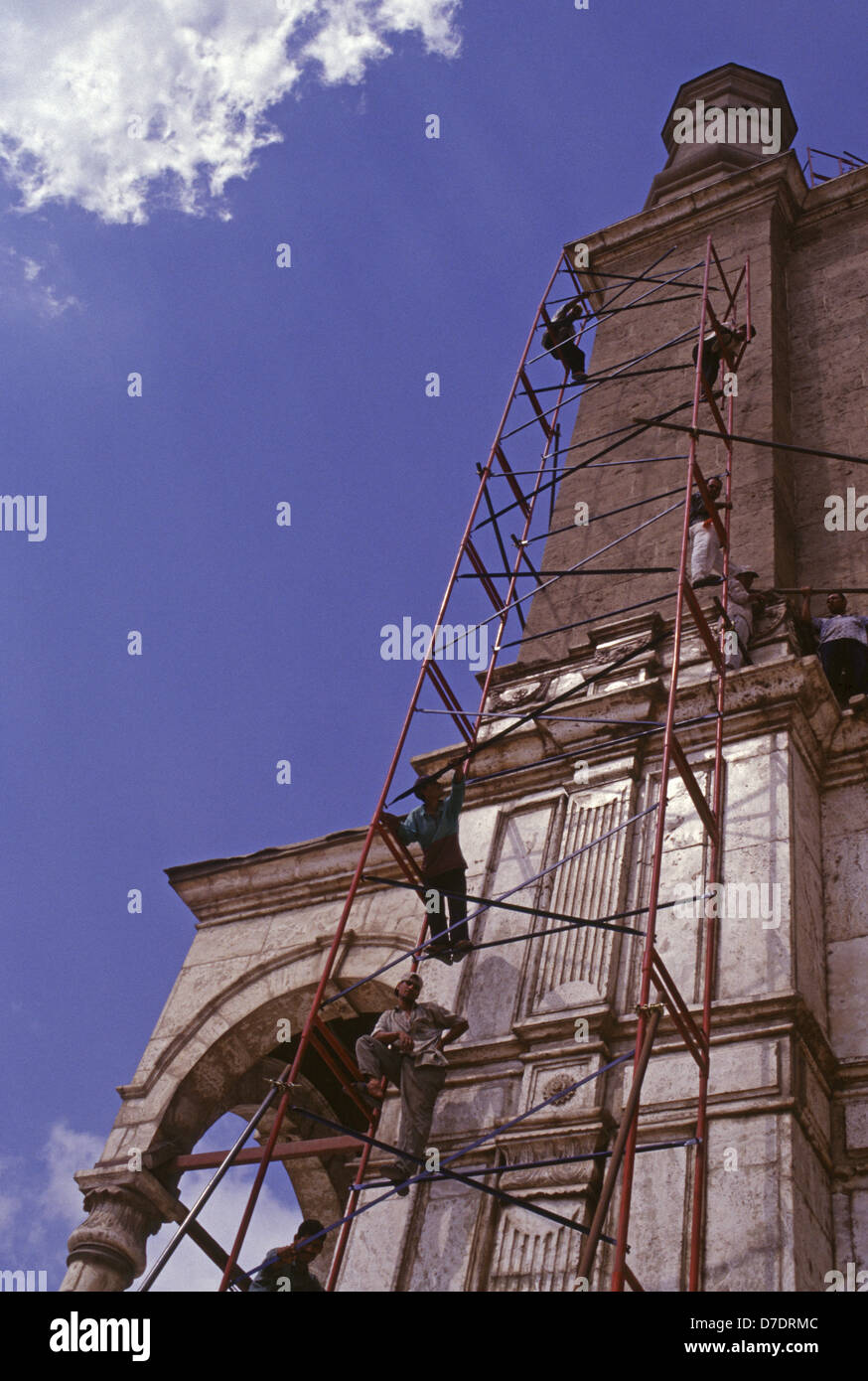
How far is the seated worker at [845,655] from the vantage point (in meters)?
12.2

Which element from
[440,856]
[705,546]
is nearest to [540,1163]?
[440,856]

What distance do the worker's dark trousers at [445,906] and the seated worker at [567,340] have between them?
948 cm

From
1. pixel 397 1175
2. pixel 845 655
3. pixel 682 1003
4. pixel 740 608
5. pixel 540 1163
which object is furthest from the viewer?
pixel 740 608

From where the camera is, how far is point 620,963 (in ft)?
33.9

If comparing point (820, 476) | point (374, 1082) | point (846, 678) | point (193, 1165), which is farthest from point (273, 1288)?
point (820, 476)

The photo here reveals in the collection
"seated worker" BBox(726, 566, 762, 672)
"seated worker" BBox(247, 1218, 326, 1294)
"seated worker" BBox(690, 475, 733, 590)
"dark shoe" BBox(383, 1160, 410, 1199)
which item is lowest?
"seated worker" BBox(247, 1218, 326, 1294)

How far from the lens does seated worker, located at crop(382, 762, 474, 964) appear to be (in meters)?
11.1

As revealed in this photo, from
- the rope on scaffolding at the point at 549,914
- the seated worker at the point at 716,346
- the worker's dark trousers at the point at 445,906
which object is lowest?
the rope on scaffolding at the point at 549,914

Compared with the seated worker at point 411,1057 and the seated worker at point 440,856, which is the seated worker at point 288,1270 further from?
the seated worker at point 440,856

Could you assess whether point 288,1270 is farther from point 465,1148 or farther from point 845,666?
point 845,666

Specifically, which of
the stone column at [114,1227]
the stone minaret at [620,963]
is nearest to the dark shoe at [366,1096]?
the stone minaret at [620,963]

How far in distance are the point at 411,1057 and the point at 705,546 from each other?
5525 millimetres

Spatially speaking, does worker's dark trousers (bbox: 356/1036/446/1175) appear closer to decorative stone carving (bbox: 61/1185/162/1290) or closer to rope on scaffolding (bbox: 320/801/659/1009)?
rope on scaffolding (bbox: 320/801/659/1009)

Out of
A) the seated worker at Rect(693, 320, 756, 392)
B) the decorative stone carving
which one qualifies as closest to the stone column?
the decorative stone carving
